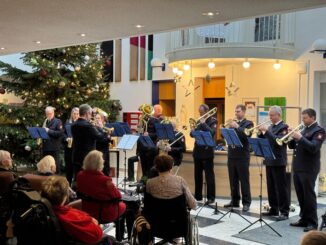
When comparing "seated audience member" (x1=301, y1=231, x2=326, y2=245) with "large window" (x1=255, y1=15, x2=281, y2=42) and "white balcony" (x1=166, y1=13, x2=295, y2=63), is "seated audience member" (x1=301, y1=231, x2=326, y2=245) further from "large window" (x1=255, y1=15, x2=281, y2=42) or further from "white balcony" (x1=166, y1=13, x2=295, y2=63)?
"large window" (x1=255, y1=15, x2=281, y2=42)

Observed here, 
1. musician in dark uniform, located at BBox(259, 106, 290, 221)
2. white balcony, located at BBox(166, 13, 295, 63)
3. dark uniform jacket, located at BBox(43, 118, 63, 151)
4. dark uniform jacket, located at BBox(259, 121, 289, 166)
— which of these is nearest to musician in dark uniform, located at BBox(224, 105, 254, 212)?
musician in dark uniform, located at BBox(259, 106, 290, 221)

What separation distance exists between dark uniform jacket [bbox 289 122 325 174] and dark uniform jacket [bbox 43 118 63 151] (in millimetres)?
4418

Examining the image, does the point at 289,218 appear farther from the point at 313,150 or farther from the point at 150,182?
the point at 150,182

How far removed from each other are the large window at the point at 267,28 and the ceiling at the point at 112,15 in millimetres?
3614

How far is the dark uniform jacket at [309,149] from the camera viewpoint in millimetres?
5305

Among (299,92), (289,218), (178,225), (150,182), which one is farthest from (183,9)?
(299,92)

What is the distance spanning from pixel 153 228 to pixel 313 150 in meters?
2.52

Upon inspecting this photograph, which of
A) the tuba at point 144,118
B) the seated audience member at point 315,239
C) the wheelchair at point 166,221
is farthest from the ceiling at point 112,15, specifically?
the seated audience member at point 315,239

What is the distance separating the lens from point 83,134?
6.30 m

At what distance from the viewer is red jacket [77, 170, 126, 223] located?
402 centimetres

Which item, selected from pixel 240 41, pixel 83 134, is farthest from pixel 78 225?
pixel 240 41

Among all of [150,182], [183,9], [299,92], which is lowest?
[150,182]

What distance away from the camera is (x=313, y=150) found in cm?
530

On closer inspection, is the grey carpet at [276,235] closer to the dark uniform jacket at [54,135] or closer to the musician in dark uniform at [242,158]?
the musician in dark uniform at [242,158]
